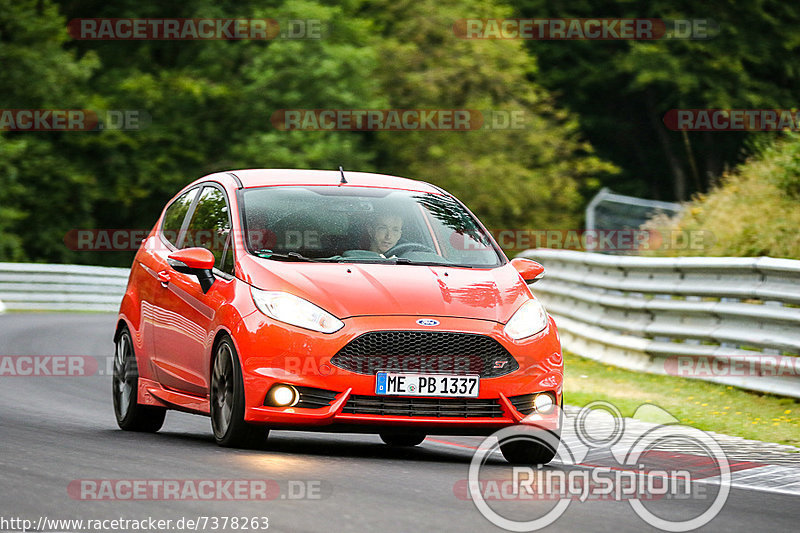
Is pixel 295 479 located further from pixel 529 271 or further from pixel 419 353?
pixel 529 271

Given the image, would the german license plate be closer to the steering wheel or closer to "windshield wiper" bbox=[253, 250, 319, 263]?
"windshield wiper" bbox=[253, 250, 319, 263]

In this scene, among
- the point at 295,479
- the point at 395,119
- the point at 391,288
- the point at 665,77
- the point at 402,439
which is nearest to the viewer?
the point at 295,479

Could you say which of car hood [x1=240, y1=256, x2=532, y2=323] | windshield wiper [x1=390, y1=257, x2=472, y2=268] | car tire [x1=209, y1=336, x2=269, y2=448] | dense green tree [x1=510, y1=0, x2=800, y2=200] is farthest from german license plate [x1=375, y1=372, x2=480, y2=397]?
dense green tree [x1=510, y1=0, x2=800, y2=200]

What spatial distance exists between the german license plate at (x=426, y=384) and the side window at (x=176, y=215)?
249 cm

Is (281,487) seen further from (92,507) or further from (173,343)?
(173,343)

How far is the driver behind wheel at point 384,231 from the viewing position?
9.54m

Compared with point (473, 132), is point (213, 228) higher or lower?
lower

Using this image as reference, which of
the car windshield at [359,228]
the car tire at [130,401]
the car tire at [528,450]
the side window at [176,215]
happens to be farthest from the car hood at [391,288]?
the car tire at [130,401]

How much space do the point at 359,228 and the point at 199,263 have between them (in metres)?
1.10

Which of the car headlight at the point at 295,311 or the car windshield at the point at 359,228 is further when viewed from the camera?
the car windshield at the point at 359,228

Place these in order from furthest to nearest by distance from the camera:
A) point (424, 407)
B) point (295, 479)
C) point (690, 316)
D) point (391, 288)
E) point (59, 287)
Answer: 1. point (59, 287)
2. point (690, 316)
3. point (391, 288)
4. point (424, 407)
5. point (295, 479)

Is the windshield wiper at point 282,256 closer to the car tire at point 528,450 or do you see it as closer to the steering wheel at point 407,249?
the steering wheel at point 407,249

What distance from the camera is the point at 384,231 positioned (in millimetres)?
9680

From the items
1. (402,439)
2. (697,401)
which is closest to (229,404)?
(402,439)
